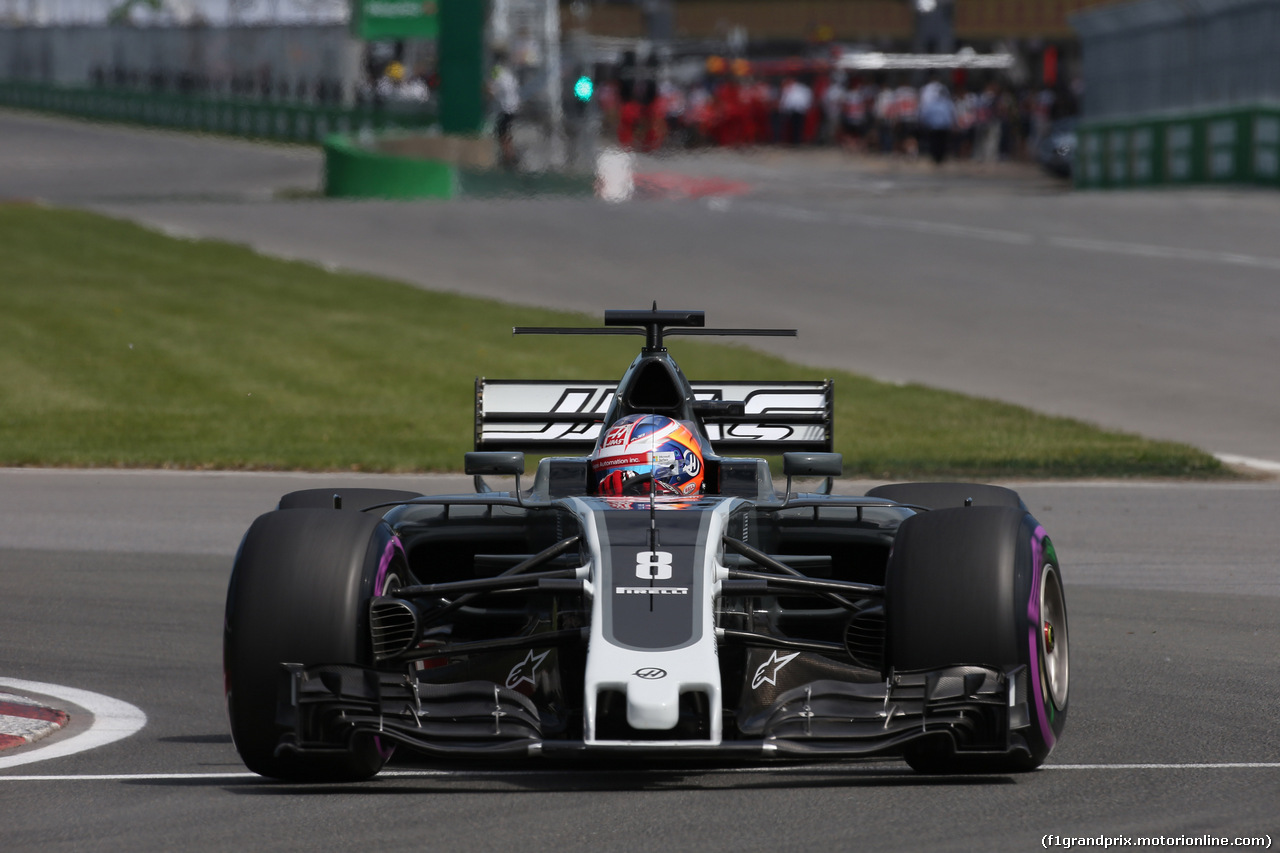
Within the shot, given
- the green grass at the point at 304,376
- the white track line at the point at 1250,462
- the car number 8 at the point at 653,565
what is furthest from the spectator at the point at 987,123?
the car number 8 at the point at 653,565

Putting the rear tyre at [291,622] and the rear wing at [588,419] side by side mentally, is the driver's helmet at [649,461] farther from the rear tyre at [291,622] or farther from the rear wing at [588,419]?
the rear wing at [588,419]

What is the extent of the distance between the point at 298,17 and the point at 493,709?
58.4 meters

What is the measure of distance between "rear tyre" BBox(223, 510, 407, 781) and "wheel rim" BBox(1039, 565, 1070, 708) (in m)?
2.12

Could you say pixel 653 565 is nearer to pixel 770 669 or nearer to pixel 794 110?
pixel 770 669

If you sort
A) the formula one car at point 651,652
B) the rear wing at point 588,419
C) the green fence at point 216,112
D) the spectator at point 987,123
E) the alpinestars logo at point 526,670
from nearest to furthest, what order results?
1. the formula one car at point 651,652
2. the alpinestars logo at point 526,670
3. the rear wing at point 588,419
4. the spectator at point 987,123
5. the green fence at point 216,112

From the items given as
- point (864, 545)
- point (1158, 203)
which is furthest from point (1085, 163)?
point (864, 545)

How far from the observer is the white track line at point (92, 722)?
7016 mm

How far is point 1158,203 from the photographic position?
34.6 meters

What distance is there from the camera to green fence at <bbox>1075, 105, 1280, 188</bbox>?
1407 inches

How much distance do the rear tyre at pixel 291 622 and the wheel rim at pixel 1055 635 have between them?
2.12 m

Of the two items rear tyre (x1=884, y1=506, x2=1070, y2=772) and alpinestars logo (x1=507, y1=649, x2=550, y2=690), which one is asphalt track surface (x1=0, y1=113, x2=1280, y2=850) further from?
alpinestars logo (x1=507, y1=649, x2=550, y2=690)

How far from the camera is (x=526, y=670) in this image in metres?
6.70

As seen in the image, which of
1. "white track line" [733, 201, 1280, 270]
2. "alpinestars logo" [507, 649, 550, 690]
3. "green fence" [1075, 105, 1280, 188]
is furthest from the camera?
"green fence" [1075, 105, 1280, 188]

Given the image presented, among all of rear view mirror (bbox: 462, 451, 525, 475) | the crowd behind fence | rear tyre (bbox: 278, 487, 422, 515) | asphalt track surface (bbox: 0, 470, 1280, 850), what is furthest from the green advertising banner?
rear view mirror (bbox: 462, 451, 525, 475)
